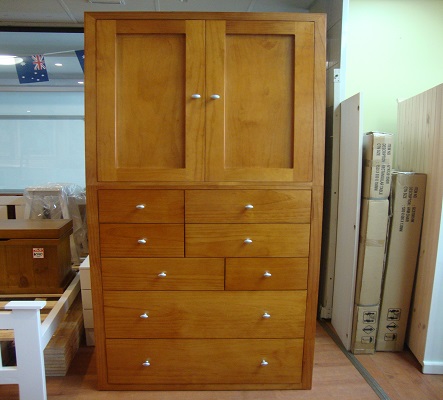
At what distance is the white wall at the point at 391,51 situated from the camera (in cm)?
211

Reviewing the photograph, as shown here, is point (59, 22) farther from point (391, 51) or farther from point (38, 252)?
point (391, 51)

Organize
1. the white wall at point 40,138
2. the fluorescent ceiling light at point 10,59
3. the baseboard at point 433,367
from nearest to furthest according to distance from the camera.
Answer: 1. the baseboard at point 433,367
2. the fluorescent ceiling light at point 10,59
3. the white wall at point 40,138

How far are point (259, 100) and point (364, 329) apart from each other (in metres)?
1.49

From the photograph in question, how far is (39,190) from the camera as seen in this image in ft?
7.57

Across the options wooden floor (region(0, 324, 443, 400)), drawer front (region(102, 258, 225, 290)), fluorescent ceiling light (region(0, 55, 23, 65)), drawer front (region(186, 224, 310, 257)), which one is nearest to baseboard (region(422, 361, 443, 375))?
wooden floor (region(0, 324, 443, 400))

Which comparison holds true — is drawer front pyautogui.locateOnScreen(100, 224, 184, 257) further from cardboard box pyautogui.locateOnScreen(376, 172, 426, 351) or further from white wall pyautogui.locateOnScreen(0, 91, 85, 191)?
white wall pyautogui.locateOnScreen(0, 91, 85, 191)

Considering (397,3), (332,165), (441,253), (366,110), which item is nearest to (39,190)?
(332,165)

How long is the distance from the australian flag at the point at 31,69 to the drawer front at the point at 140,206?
191 cm

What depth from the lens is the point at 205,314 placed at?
4.88 feet

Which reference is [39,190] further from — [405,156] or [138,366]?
[405,156]

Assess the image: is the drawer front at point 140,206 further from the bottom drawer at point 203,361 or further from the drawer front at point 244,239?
the bottom drawer at point 203,361

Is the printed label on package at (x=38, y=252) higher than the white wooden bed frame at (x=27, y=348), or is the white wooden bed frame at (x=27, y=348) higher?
the printed label on package at (x=38, y=252)

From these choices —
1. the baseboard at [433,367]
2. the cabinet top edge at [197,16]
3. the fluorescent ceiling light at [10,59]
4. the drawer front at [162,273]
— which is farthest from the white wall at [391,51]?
the fluorescent ceiling light at [10,59]

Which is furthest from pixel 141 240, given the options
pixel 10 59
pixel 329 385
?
pixel 10 59
